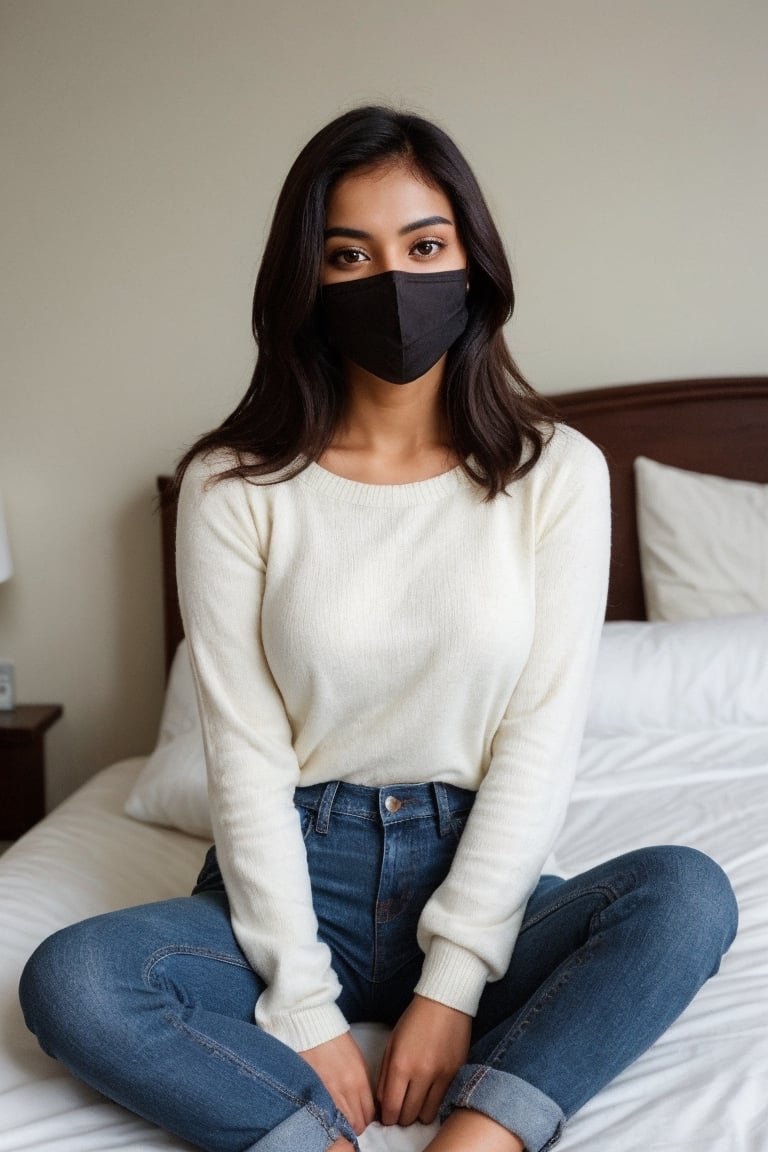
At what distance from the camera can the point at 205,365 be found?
248 cm

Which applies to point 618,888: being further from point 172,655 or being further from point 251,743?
point 172,655

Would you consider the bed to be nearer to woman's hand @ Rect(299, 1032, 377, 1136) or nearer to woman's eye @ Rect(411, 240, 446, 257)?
woman's hand @ Rect(299, 1032, 377, 1136)

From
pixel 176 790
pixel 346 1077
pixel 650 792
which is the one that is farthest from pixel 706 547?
pixel 346 1077

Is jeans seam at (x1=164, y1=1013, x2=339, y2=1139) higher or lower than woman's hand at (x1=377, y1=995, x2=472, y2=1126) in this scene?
higher

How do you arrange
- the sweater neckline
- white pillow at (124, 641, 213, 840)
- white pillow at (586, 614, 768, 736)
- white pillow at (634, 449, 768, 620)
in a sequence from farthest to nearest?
white pillow at (634, 449, 768, 620) → white pillow at (586, 614, 768, 736) → white pillow at (124, 641, 213, 840) → the sweater neckline

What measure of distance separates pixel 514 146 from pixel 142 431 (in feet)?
3.14

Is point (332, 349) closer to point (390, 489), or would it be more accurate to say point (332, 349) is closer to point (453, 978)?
point (390, 489)

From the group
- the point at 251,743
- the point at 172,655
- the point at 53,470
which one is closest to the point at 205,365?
the point at 53,470

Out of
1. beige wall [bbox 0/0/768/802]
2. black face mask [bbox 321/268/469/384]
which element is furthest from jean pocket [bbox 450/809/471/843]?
beige wall [bbox 0/0/768/802]

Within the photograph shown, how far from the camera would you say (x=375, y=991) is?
4.07 ft

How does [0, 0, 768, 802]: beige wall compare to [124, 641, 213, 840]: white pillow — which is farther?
[0, 0, 768, 802]: beige wall

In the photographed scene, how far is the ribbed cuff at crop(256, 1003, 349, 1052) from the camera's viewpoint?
1.13 meters

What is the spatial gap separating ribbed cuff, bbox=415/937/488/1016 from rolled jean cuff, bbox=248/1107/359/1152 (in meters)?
0.16

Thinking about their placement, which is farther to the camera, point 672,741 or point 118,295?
point 118,295
